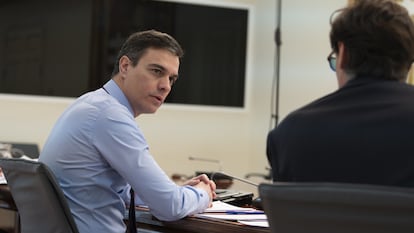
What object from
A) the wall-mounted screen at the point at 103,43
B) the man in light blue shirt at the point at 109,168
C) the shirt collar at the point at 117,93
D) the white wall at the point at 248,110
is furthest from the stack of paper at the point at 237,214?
the wall-mounted screen at the point at 103,43

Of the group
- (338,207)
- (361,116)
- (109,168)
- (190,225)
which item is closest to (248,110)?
(109,168)

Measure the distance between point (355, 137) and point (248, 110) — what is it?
3.76 meters

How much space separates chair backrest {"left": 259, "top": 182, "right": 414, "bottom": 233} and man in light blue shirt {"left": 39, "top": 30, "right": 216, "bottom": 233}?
61cm

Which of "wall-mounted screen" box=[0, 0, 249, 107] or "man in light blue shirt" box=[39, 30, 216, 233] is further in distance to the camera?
"wall-mounted screen" box=[0, 0, 249, 107]

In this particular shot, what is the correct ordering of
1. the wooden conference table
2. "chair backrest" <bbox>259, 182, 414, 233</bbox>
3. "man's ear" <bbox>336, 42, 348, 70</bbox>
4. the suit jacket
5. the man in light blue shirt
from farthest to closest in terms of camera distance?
the man in light blue shirt
the wooden conference table
"man's ear" <bbox>336, 42, 348, 70</bbox>
the suit jacket
"chair backrest" <bbox>259, 182, 414, 233</bbox>

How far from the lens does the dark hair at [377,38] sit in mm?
1268

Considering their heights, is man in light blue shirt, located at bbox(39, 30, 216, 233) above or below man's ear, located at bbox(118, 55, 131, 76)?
below

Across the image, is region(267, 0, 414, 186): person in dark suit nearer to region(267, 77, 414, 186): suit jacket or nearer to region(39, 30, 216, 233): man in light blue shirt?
region(267, 77, 414, 186): suit jacket

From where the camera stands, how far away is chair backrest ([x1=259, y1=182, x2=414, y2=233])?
39.9 inches

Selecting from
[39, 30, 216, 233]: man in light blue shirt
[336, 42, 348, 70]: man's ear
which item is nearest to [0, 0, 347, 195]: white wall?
[39, 30, 216, 233]: man in light blue shirt

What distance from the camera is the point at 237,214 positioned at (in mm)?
1733

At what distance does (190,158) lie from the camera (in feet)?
15.8

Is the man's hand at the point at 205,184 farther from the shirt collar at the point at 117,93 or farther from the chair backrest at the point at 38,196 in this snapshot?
the chair backrest at the point at 38,196

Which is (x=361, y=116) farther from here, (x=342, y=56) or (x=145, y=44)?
(x=145, y=44)
